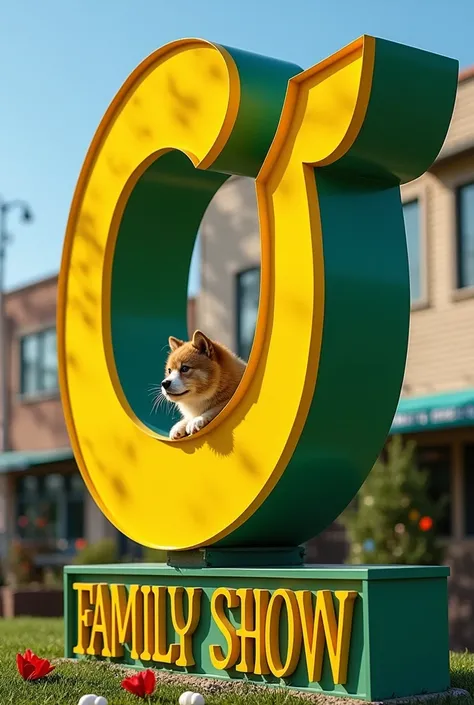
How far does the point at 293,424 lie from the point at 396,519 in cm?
891

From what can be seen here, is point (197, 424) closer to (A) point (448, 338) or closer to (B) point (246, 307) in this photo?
(A) point (448, 338)

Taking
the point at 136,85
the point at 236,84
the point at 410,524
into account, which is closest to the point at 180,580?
the point at 236,84

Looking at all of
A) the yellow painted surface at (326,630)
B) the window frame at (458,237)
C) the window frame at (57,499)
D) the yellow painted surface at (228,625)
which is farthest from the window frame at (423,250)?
the window frame at (57,499)

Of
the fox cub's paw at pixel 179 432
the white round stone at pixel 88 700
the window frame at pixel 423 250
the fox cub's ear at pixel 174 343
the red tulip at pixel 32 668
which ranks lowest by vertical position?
the red tulip at pixel 32 668

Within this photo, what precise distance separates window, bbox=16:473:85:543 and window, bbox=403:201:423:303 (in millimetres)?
12258

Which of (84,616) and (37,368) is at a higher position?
(37,368)

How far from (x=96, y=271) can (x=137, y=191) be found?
28.1 inches

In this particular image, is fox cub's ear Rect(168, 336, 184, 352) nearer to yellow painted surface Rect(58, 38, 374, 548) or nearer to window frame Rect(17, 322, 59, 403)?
yellow painted surface Rect(58, 38, 374, 548)

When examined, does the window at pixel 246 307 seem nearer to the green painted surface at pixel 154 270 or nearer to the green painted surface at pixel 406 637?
the green painted surface at pixel 154 270

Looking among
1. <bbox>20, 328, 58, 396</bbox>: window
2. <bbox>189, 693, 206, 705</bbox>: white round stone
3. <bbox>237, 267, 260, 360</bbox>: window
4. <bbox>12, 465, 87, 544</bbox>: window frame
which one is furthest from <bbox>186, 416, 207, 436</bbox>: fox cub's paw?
<bbox>20, 328, 58, 396</bbox>: window

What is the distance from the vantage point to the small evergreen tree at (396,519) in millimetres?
15008

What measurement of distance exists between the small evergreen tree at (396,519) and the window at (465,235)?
8.56 ft

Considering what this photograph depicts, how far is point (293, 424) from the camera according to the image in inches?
259

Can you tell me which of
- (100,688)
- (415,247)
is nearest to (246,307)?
(415,247)
